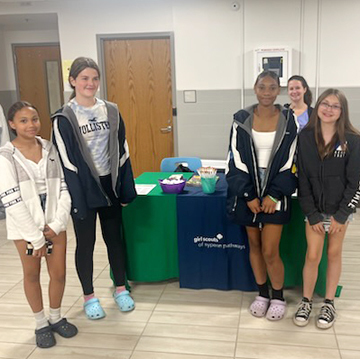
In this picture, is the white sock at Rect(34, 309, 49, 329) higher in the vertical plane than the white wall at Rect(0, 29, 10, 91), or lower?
lower

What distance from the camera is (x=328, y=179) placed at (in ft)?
7.50

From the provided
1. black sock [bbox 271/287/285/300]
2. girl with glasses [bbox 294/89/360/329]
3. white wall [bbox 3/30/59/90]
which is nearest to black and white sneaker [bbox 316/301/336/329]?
girl with glasses [bbox 294/89/360/329]

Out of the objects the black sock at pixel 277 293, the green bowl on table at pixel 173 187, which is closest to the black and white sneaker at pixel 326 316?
the black sock at pixel 277 293

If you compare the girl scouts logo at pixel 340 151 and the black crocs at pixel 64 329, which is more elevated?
the girl scouts logo at pixel 340 151

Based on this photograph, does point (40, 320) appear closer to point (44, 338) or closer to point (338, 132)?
A: point (44, 338)

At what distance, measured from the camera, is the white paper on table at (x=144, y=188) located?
111 inches

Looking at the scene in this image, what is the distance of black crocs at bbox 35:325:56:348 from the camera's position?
232cm

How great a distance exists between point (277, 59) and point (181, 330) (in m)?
3.27

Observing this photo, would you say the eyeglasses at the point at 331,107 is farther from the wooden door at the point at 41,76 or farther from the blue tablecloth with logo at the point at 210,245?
the wooden door at the point at 41,76

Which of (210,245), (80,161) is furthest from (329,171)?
(80,161)

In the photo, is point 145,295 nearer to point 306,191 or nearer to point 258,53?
point 306,191

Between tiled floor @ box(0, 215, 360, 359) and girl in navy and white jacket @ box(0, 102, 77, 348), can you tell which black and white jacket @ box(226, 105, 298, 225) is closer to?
tiled floor @ box(0, 215, 360, 359)

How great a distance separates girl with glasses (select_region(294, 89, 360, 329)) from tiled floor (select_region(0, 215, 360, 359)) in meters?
0.23

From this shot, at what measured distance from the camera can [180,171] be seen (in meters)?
3.45
